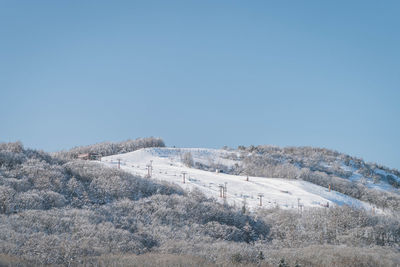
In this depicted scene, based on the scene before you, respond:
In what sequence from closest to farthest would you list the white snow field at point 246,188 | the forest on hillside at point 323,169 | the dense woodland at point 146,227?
the dense woodland at point 146,227, the white snow field at point 246,188, the forest on hillside at point 323,169

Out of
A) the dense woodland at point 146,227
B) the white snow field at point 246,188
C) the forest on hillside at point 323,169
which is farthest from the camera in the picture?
the forest on hillside at point 323,169

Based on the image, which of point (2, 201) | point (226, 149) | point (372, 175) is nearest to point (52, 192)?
point (2, 201)

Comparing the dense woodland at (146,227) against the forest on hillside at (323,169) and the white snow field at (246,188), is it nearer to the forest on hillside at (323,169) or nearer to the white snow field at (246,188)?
the white snow field at (246,188)

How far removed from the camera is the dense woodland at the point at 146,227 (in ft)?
47.1

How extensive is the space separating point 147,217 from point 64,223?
5147 mm

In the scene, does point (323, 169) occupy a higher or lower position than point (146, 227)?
higher

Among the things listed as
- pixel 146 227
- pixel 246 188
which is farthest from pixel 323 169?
pixel 146 227

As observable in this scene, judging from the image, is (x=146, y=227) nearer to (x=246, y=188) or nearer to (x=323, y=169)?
(x=246, y=188)

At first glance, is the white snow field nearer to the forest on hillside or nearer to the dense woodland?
the dense woodland

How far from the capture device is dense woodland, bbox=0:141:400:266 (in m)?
14.3

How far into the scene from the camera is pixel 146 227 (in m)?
19.8

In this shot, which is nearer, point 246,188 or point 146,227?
point 146,227

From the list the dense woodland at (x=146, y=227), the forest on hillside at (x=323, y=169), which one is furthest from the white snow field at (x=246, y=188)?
the forest on hillside at (x=323, y=169)

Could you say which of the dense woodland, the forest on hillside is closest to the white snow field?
the dense woodland
